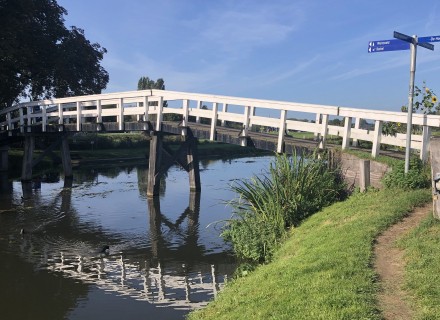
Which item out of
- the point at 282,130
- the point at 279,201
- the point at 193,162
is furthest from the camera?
the point at 193,162

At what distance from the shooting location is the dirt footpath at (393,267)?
3939mm

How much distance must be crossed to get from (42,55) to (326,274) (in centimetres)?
2867

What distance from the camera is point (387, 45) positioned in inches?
312

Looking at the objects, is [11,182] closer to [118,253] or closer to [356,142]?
[118,253]

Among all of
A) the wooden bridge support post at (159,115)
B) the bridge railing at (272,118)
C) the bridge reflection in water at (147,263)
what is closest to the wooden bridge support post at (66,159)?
the bridge railing at (272,118)

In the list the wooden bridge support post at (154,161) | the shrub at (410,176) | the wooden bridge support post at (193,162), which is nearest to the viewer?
the shrub at (410,176)

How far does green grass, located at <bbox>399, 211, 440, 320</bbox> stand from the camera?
3.89 m

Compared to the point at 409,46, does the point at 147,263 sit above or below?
below

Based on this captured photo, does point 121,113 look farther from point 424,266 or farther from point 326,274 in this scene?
point 424,266

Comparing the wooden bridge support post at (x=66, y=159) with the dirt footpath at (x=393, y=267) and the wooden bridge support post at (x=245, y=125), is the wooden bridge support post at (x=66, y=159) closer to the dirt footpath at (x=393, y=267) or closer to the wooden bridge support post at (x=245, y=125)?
the wooden bridge support post at (x=245, y=125)

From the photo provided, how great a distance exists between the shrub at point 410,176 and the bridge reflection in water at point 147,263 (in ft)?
12.7

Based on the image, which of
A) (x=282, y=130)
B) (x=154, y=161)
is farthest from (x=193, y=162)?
(x=282, y=130)

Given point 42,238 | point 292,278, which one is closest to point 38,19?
point 42,238

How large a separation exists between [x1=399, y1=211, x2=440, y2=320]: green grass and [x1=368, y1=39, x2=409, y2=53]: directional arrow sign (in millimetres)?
3345
